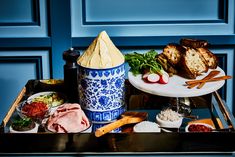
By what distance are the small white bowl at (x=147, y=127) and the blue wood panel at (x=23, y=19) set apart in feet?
2.53

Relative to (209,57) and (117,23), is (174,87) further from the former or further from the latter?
(117,23)

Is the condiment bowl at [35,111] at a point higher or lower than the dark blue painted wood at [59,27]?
lower

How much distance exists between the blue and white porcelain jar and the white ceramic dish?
0.18 ft

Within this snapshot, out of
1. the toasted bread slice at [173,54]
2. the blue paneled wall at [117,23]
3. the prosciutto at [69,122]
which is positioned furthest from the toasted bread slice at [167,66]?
the blue paneled wall at [117,23]

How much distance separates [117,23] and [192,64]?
0.60 meters

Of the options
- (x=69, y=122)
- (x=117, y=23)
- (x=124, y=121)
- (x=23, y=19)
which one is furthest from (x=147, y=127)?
(x=23, y=19)

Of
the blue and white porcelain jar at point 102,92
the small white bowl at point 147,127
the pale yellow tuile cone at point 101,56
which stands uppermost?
the pale yellow tuile cone at point 101,56

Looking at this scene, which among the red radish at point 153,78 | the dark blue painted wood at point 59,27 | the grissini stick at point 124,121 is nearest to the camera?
the grissini stick at point 124,121

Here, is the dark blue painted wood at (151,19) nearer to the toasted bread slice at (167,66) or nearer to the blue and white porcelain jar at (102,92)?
the toasted bread slice at (167,66)

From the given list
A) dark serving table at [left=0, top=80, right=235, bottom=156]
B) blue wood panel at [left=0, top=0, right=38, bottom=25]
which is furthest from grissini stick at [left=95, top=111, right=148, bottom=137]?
blue wood panel at [left=0, top=0, right=38, bottom=25]

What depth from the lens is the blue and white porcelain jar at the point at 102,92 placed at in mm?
1081

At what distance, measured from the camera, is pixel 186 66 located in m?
1.17

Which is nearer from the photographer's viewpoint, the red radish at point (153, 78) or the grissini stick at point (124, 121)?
the grissini stick at point (124, 121)

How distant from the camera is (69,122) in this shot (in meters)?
1.07
